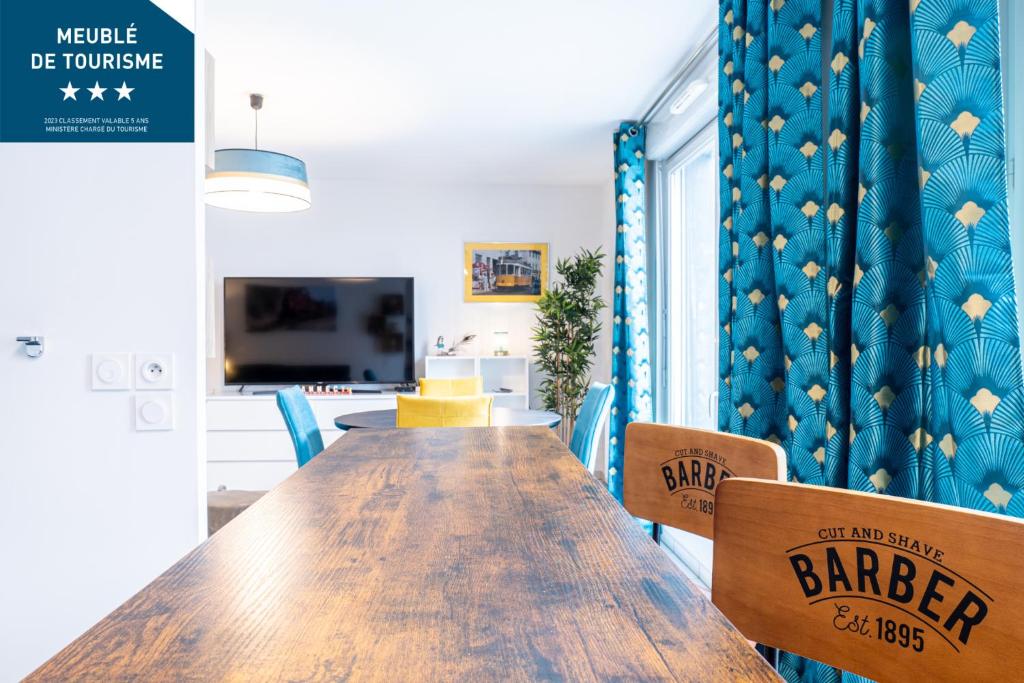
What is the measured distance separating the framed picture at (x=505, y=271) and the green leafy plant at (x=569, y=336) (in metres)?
0.57

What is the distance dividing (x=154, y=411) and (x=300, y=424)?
753 mm

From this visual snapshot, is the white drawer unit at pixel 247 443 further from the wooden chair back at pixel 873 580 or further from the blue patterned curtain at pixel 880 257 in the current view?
the wooden chair back at pixel 873 580

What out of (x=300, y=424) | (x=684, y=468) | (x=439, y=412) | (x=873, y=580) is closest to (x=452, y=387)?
(x=439, y=412)

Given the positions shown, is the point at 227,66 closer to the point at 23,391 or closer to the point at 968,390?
the point at 23,391

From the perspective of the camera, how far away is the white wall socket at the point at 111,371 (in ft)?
5.75

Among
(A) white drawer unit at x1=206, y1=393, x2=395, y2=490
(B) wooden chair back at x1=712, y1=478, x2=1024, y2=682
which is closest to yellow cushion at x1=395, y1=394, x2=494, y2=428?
(B) wooden chair back at x1=712, y1=478, x2=1024, y2=682

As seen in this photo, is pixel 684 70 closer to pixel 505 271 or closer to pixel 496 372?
pixel 505 271

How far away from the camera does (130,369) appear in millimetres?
1759

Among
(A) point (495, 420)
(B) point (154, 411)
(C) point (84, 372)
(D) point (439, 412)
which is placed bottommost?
(A) point (495, 420)

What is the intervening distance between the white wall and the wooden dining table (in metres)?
4.60

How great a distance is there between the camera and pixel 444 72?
127 inches

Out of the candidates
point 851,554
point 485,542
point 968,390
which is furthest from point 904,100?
point 485,542

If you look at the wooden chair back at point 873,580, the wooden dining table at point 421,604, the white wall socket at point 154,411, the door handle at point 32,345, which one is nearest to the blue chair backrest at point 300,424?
the white wall socket at point 154,411

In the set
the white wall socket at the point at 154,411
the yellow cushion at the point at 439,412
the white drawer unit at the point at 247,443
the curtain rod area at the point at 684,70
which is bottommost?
the white drawer unit at the point at 247,443
